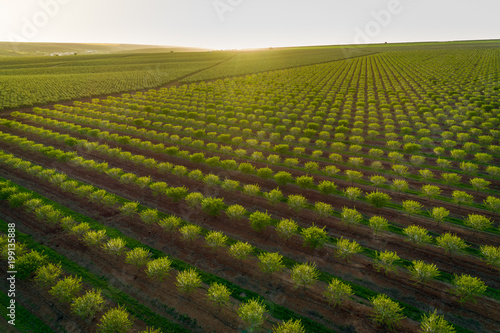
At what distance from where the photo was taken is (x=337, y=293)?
1270 centimetres

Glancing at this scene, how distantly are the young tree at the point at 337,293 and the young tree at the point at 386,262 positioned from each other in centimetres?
343

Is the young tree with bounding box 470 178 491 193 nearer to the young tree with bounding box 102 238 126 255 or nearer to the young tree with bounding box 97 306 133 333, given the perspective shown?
the young tree with bounding box 97 306 133 333

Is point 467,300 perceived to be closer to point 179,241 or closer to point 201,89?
point 179,241

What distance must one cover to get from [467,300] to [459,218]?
9.68 meters

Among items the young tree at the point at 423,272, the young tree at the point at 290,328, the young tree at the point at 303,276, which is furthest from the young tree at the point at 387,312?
the young tree at the point at 290,328

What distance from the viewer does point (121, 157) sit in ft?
102

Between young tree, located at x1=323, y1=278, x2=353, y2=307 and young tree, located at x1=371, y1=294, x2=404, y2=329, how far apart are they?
4.87 ft

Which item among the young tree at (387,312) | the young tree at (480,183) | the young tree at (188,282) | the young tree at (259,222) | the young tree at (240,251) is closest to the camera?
the young tree at (387,312)

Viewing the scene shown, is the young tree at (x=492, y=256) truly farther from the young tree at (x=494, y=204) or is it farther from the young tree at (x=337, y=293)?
the young tree at (x=337, y=293)

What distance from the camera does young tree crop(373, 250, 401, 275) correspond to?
14570 millimetres

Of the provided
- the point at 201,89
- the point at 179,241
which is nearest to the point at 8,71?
the point at 201,89

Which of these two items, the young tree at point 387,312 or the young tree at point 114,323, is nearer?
the young tree at point 114,323

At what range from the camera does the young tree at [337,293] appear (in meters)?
12.7

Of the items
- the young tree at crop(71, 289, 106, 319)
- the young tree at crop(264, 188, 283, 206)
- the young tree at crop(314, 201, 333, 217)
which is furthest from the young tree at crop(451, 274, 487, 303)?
the young tree at crop(71, 289, 106, 319)
